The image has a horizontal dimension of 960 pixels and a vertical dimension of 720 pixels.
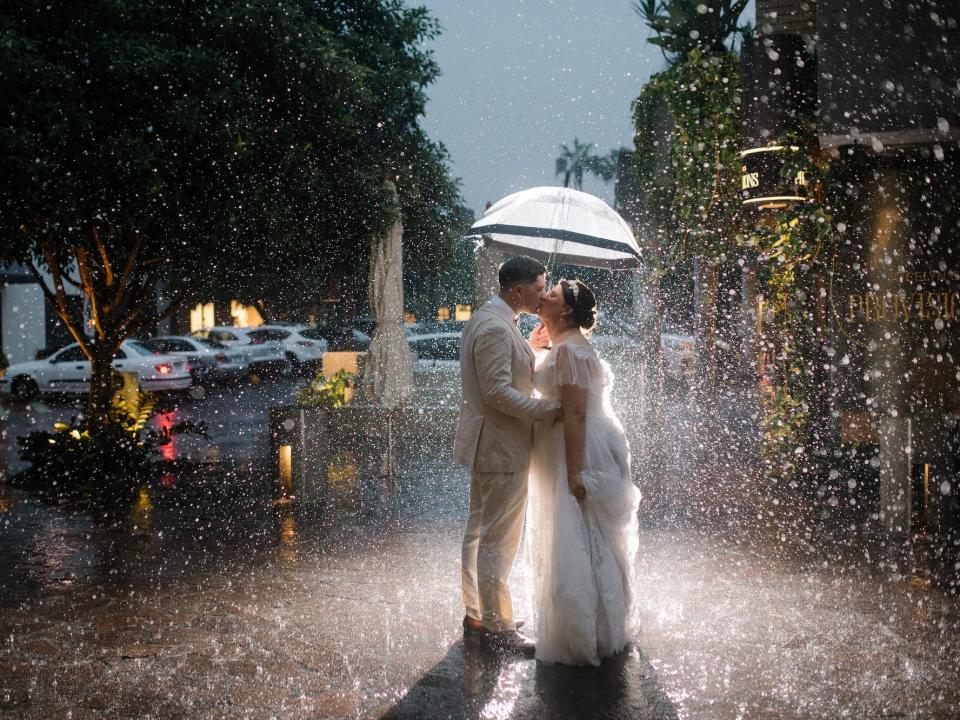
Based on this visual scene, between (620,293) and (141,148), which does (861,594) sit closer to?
(141,148)

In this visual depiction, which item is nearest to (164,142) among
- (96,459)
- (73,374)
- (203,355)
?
(96,459)

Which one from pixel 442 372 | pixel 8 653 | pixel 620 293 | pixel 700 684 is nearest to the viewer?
pixel 700 684

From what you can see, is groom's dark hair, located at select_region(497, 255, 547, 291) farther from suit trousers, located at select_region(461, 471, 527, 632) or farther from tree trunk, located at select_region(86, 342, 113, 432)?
tree trunk, located at select_region(86, 342, 113, 432)

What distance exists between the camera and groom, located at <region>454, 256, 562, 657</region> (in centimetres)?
518

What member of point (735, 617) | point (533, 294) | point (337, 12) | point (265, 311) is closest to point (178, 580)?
point (533, 294)

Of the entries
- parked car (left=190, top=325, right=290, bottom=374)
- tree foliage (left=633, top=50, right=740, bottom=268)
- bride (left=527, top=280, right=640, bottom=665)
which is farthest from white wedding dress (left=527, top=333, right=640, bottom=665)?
parked car (left=190, top=325, right=290, bottom=374)

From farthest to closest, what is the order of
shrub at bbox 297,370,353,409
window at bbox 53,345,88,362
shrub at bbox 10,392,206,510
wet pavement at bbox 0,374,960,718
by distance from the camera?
window at bbox 53,345,88,362 → shrub at bbox 297,370,353,409 → shrub at bbox 10,392,206,510 → wet pavement at bbox 0,374,960,718

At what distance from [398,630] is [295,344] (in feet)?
95.9

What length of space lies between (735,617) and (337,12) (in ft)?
48.3

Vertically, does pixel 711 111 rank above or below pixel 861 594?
above

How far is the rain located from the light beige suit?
0.02 m

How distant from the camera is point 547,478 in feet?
17.4

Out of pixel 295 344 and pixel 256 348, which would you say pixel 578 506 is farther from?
pixel 295 344

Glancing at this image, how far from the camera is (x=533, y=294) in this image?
5367mm
